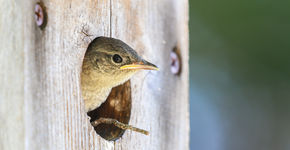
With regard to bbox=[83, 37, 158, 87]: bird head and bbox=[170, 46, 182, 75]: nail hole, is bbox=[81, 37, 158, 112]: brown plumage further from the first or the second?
bbox=[170, 46, 182, 75]: nail hole

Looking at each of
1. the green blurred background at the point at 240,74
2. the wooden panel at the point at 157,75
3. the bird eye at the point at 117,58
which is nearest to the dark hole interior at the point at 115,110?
the wooden panel at the point at 157,75

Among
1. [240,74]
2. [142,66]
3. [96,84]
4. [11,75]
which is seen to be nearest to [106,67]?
[96,84]

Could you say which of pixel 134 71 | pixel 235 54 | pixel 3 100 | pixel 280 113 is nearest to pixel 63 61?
pixel 3 100

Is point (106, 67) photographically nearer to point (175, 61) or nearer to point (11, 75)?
point (175, 61)

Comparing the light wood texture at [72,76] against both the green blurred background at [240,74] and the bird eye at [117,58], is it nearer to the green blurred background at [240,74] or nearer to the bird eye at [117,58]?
the bird eye at [117,58]

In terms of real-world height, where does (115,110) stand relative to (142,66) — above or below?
below

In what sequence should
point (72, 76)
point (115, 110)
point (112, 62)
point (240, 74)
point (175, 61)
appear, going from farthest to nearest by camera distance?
1. point (240, 74)
2. point (175, 61)
3. point (115, 110)
4. point (112, 62)
5. point (72, 76)
